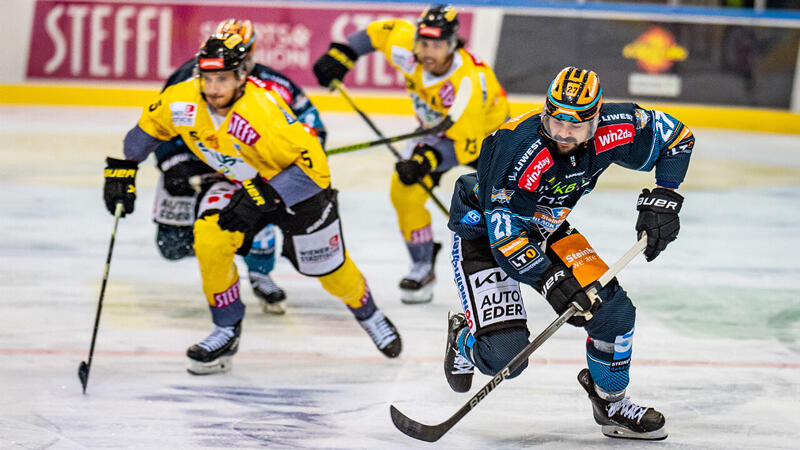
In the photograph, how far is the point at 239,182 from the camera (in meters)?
4.75

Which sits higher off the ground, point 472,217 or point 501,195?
point 501,195

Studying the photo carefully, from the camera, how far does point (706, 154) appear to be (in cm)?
987

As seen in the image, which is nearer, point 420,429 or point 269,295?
point 420,429

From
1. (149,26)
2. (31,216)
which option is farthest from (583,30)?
(31,216)

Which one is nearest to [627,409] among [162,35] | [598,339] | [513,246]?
[598,339]

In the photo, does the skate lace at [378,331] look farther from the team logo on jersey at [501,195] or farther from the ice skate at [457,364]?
the team logo on jersey at [501,195]

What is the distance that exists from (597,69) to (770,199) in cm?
294

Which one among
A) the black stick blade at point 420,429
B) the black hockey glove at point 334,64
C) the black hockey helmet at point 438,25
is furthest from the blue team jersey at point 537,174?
the black hockey glove at point 334,64

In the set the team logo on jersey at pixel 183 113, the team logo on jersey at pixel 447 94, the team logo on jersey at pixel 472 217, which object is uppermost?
the team logo on jersey at pixel 183 113

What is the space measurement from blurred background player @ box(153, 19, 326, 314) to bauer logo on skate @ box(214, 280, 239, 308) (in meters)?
0.73

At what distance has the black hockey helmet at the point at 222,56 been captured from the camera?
428cm

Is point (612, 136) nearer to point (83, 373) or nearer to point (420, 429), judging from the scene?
point (420, 429)

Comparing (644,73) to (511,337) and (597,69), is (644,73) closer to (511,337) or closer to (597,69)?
(597,69)

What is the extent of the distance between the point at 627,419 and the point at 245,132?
1799 mm
